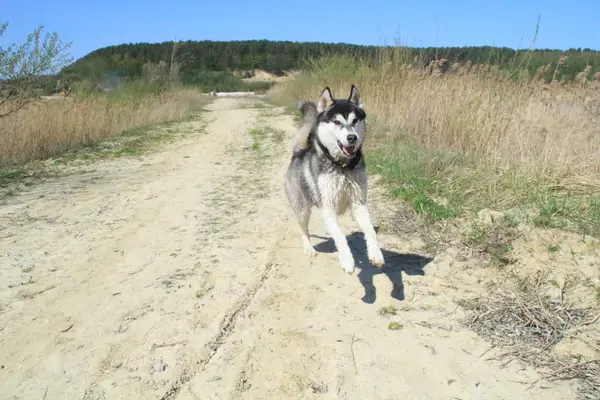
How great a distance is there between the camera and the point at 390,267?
4.43m

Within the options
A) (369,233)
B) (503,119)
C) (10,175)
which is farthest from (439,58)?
(10,175)

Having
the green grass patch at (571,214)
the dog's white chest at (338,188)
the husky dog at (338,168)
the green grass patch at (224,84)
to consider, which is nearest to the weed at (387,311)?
the husky dog at (338,168)

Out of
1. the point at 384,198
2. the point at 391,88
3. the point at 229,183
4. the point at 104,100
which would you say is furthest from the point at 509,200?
the point at 104,100

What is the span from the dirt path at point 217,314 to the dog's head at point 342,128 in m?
1.15

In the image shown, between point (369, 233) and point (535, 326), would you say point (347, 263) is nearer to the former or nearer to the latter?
point (369, 233)

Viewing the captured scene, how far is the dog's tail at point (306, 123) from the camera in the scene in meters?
4.74

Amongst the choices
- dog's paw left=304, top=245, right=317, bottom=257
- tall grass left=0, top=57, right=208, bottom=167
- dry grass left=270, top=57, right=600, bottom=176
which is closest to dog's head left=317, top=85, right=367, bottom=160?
dog's paw left=304, top=245, right=317, bottom=257

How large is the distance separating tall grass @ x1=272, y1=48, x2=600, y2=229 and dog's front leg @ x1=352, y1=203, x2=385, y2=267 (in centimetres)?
147

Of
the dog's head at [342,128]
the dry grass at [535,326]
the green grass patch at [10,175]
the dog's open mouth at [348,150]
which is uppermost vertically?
the dog's head at [342,128]

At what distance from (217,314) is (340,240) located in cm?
116

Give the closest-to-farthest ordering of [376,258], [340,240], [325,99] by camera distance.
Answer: [376,258]
[340,240]
[325,99]

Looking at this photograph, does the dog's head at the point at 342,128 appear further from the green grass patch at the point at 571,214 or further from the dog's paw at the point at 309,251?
the green grass patch at the point at 571,214

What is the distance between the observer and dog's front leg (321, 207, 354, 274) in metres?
3.72

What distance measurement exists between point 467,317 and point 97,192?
17.7ft
